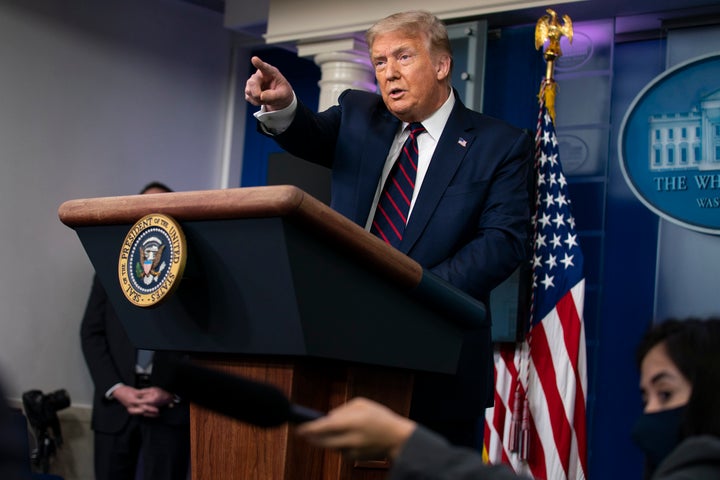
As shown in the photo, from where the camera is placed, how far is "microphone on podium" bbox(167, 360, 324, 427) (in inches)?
44.4

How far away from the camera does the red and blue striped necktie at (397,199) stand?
231cm

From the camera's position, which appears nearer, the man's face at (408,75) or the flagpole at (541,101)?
the man's face at (408,75)

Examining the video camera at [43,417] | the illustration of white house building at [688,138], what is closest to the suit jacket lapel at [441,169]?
the illustration of white house building at [688,138]

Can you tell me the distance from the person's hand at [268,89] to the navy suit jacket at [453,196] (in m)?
0.08

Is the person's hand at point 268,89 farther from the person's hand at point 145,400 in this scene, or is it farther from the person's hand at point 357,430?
the person's hand at point 145,400

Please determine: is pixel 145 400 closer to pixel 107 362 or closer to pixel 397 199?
pixel 107 362

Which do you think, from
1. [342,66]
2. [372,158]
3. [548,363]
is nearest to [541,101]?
[548,363]

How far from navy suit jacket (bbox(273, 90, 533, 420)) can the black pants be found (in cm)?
288

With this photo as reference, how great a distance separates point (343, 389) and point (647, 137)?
3.66m

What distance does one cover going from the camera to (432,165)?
7.75ft

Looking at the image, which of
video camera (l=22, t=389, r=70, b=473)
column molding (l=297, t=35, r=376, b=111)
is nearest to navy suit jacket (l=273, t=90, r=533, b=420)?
column molding (l=297, t=35, r=376, b=111)

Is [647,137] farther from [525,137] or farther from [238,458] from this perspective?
[238,458]

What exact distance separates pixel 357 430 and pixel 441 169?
1.37 metres

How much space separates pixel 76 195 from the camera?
19.8 ft
